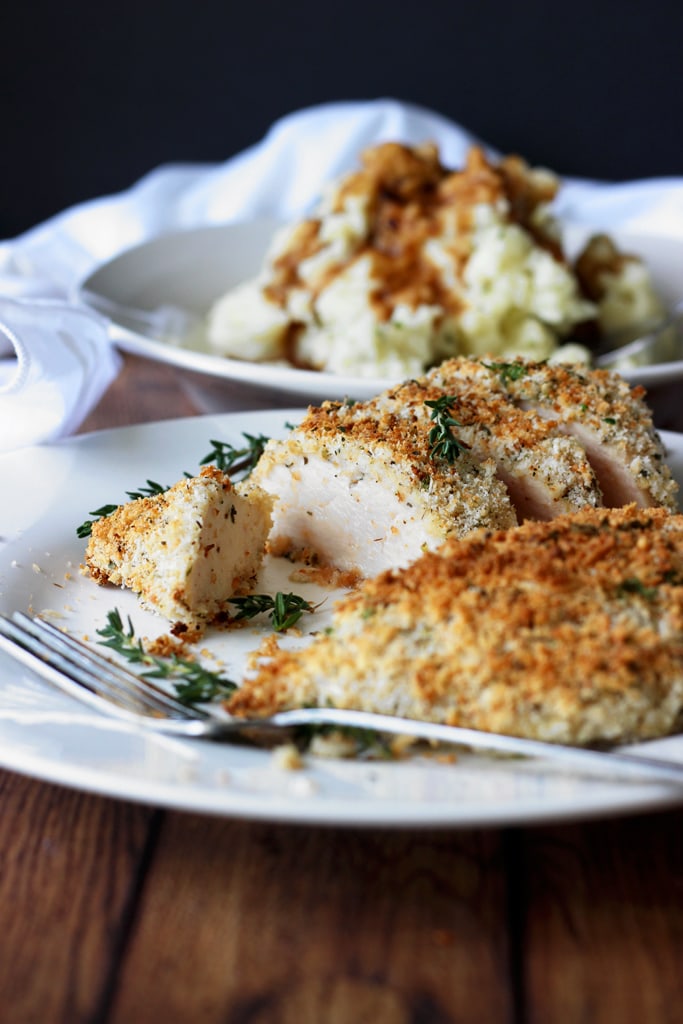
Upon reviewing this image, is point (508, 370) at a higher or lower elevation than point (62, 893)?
higher

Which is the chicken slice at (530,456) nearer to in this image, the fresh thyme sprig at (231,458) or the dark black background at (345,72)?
the fresh thyme sprig at (231,458)

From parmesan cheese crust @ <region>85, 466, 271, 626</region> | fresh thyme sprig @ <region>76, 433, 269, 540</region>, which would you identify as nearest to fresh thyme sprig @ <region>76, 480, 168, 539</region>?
fresh thyme sprig @ <region>76, 433, 269, 540</region>

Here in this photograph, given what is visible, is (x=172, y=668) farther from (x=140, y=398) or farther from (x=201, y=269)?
(x=201, y=269)

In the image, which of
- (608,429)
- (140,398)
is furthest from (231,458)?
(140,398)

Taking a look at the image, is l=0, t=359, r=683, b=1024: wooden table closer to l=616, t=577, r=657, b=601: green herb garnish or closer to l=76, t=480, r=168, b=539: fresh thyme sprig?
l=616, t=577, r=657, b=601: green herb garnish

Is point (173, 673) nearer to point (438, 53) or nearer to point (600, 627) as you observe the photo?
point (600, 627)

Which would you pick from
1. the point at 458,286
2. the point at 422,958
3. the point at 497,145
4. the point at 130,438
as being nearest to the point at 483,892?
the point at 422,958
